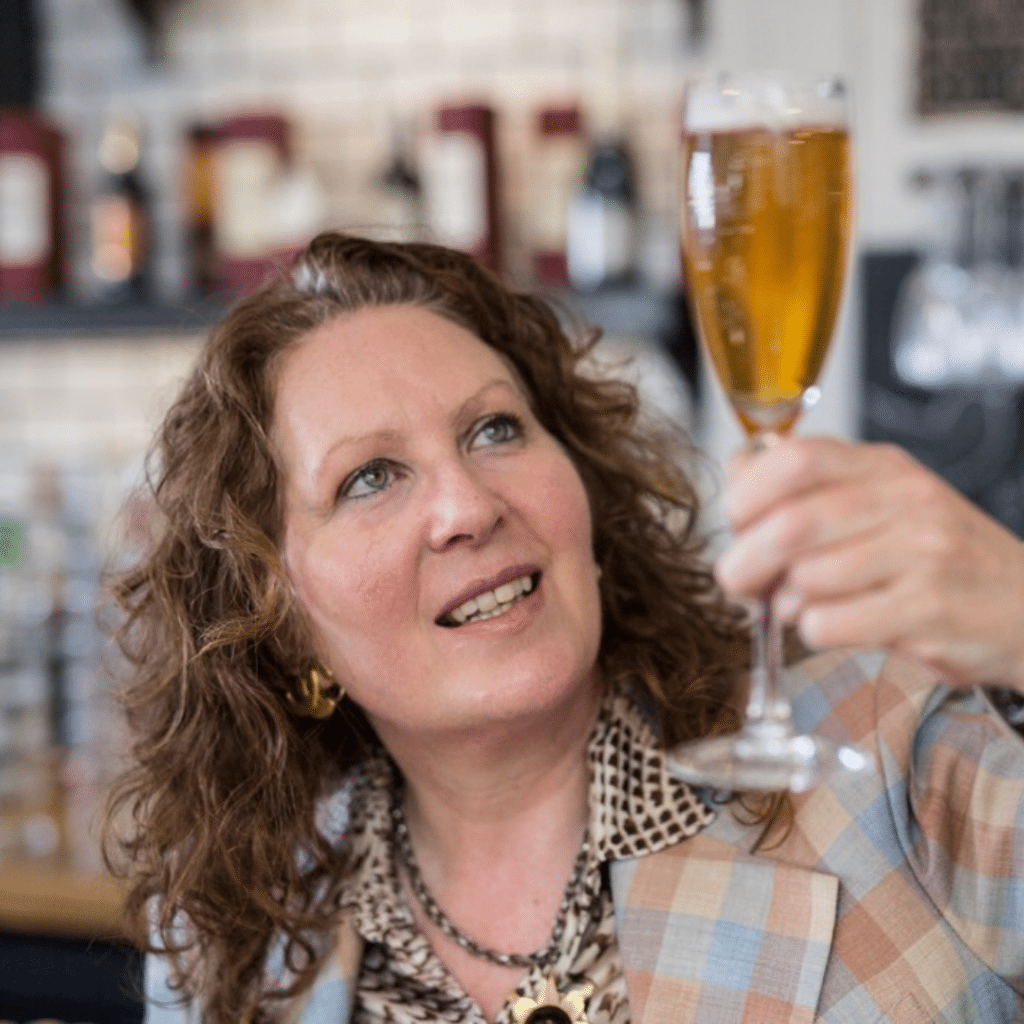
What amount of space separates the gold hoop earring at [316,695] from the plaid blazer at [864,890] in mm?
302

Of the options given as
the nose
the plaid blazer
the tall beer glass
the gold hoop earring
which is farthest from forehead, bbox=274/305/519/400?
the tall beer glass

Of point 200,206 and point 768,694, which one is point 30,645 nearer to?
point 200,206

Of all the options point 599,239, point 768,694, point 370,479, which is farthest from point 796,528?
point 599,239

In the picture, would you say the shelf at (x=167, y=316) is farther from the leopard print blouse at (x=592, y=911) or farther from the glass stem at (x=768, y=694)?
the glass stem at (x=768, y=694)

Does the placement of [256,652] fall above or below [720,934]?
above

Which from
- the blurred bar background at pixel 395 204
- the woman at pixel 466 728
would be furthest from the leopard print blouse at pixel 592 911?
the blurred bar background at pixel 395 204

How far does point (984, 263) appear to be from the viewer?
2480 millimetres

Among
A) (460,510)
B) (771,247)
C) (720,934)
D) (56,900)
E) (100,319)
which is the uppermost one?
(771,247)

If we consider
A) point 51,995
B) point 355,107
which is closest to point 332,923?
point 51,995

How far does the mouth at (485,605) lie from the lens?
1229 millimetres

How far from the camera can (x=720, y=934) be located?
123 cm

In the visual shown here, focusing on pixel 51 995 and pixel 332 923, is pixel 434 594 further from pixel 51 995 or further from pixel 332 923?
pixel 51 995

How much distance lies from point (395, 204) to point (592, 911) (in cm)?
169

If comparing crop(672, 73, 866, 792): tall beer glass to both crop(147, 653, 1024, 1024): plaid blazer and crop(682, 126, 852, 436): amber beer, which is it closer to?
crop(682, 126, 852, 436): amber beer
